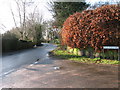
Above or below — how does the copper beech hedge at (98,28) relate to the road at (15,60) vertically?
Answer: above

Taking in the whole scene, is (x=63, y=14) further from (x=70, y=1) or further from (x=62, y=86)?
(x=62, y=86)

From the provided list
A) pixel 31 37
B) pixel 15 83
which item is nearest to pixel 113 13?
pixel 15 83

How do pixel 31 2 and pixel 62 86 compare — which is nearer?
pixel 62 86

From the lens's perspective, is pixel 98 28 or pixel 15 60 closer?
pixel 98 28

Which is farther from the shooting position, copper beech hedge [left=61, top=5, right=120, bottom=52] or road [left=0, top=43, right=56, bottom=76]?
copper beech hedge [left=61, top=5, right=120, bottom=52]

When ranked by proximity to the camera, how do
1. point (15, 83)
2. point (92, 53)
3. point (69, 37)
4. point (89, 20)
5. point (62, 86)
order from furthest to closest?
point (69, 37) < point (92, 53) < point (89, 20) < point (15, 83) < point (62, 86)

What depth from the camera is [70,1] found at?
582 inches

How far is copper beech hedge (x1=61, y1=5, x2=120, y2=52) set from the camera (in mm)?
7605

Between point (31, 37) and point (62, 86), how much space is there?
2757 centimetres

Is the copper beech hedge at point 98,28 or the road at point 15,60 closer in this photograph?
the road at point 15,60

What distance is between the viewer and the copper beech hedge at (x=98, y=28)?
761 centimetres

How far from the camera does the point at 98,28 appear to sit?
7.80 meters

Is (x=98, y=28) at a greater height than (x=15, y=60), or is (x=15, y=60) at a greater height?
(x=98, y=28)

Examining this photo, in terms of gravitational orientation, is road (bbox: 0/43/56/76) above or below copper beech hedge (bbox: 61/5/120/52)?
below
